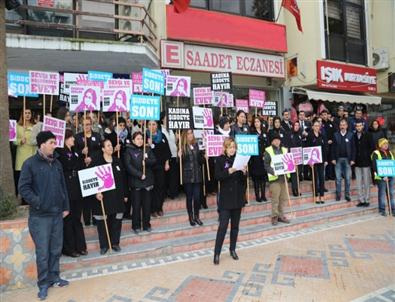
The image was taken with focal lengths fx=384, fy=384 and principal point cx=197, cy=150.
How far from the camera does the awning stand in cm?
1449

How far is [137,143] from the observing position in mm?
6938

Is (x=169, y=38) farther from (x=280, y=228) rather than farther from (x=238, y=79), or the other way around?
(x=280, y=228)

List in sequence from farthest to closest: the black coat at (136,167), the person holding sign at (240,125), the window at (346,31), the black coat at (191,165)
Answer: the window at (346,31), the person holding sign at (240,125), the black coat at (191,165), the black coat at (136,167)

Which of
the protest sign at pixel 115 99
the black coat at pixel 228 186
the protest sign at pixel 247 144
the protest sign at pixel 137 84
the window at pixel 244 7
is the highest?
the window at pixel 244 7

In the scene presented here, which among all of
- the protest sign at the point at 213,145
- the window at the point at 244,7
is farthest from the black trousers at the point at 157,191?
the window at the point at 244,7

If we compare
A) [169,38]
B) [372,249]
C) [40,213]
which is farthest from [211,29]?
[40,213]

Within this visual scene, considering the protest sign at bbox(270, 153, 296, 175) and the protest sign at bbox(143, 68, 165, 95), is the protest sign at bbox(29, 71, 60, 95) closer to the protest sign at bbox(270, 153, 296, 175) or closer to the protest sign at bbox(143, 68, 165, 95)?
the protest sign at bbox(143, 68, 165, 95)

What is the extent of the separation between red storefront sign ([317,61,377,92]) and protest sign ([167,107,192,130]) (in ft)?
27.5

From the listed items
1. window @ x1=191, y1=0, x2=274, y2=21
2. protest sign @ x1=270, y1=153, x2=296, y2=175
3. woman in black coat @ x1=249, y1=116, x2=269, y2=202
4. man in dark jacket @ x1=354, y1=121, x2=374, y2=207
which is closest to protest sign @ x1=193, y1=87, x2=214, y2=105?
woman in black coat @ x1=249, y1=116, x2=269, y2=202

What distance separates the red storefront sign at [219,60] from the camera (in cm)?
1212

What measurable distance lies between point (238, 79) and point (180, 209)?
7.52 meters

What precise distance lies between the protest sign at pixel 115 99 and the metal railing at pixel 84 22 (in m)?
3.20

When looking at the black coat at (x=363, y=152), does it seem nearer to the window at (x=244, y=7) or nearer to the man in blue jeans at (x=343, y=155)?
the man in blue jeans at (x=343, y=155)

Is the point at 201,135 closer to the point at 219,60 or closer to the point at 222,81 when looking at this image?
the point at 222,81
